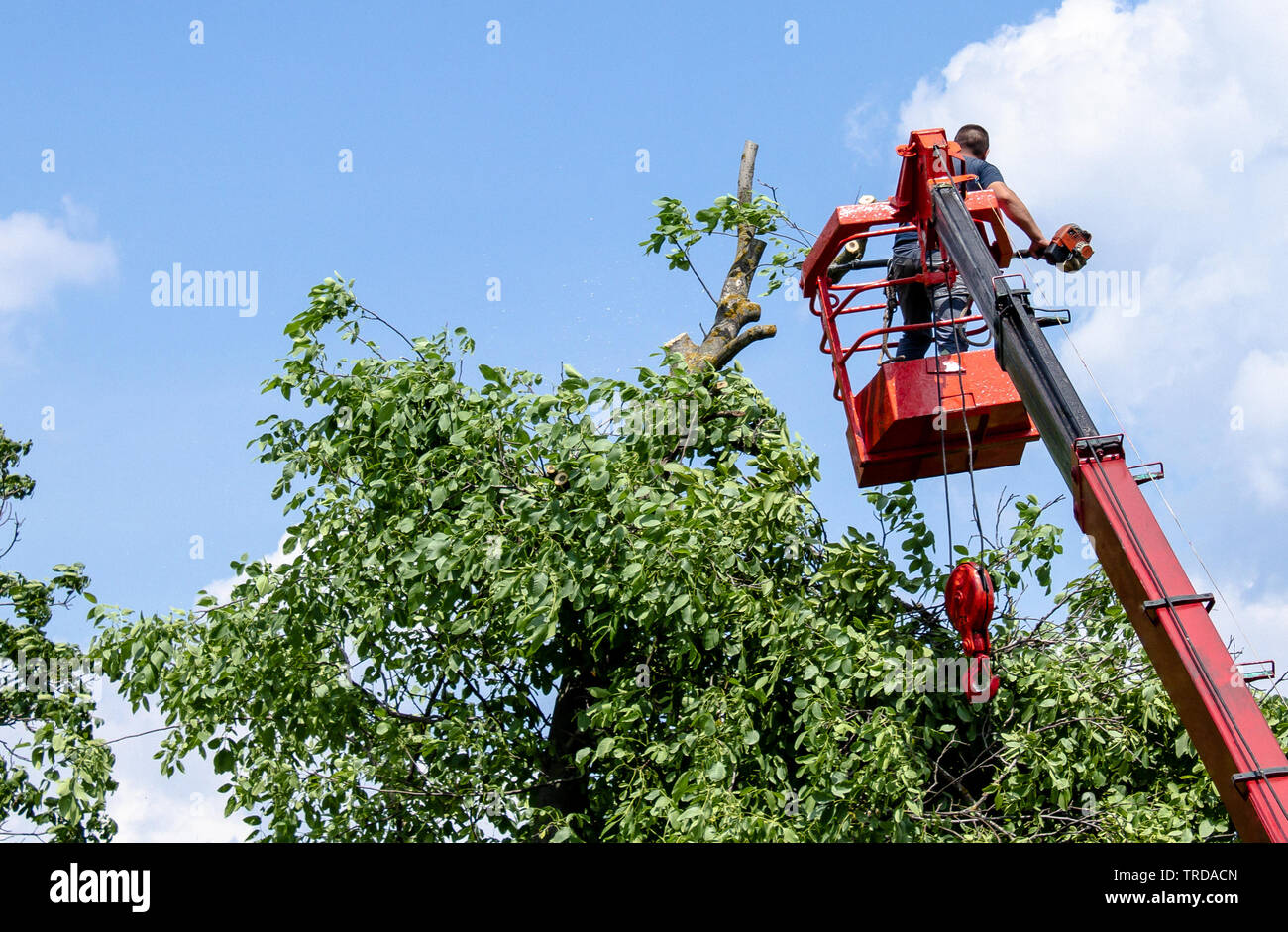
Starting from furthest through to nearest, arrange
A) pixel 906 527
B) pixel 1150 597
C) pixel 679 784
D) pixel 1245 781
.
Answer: pixel 906 527
pixel 679 784
pixel 1150 597
pixel 1245 781

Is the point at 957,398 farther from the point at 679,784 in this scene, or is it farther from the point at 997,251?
the point at 679,784

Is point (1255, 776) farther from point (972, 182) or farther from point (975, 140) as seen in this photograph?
Result: point (975, 140)

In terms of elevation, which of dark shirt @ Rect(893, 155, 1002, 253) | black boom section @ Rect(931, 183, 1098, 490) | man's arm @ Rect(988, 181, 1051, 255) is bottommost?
black boom section @ Rect(931, 183, 1098, 490)

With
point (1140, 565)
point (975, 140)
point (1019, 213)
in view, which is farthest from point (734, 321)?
point (1140, 565)

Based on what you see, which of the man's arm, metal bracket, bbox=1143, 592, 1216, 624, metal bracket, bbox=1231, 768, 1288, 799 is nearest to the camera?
metal bracket, bbox=1231, 768, 1288, 799

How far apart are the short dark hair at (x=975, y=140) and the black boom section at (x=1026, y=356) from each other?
194cm

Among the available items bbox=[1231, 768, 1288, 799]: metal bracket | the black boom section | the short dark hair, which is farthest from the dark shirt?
bbox=[1231, 768, 1288, 799]: metal bracket

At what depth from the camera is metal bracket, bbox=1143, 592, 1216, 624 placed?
16.2ft

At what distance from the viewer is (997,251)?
7414 millimetres

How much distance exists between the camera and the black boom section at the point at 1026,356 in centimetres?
553

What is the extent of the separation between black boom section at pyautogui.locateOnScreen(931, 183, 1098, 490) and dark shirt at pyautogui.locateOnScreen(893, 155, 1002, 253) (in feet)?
4.35

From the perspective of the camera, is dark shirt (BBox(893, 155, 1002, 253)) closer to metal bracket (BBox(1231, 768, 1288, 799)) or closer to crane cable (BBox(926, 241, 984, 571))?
crane cable (BBox(926, 241, 984, 571))
